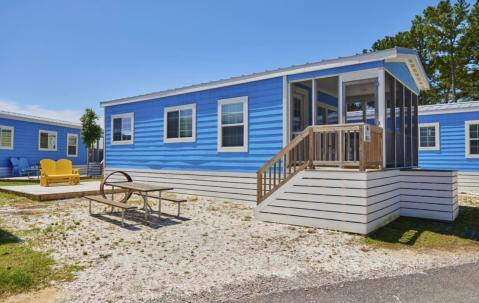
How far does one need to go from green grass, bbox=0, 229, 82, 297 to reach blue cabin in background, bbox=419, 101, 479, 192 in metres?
13.5

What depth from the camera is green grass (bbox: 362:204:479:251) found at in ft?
15.8

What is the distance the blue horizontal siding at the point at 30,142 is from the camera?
54.0 feet

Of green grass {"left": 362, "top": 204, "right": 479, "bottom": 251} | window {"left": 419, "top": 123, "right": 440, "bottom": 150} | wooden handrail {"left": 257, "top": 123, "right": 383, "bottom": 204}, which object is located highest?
window {"left": 419, "top": 123, "right": 440, "bottom": 150}

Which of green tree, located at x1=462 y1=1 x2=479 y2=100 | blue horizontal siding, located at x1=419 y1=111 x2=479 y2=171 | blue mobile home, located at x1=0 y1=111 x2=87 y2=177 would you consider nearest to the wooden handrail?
blue horizontal siding, located at x1=419 y1=111 x2=479 y2=171

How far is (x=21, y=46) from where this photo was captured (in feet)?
45.4

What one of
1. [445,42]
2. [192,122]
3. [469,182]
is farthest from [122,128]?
[445,42]

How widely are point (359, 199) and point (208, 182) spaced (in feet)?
17.6

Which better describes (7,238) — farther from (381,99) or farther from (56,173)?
(56,173)

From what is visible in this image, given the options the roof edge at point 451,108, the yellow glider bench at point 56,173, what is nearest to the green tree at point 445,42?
the roof edge at point 451,108

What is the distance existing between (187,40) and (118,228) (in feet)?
32.6

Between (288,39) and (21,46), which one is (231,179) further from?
(21,46)

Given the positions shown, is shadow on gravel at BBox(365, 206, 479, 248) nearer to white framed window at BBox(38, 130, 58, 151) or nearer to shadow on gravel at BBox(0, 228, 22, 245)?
shadow on gravel at BBox(0, 228, 22, 245)

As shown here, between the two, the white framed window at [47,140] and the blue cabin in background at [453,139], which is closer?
the blue cabin in background at [453,139]

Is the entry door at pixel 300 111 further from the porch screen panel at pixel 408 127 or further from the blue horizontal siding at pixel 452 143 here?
the blue horizontal siding at pixel 452 143
